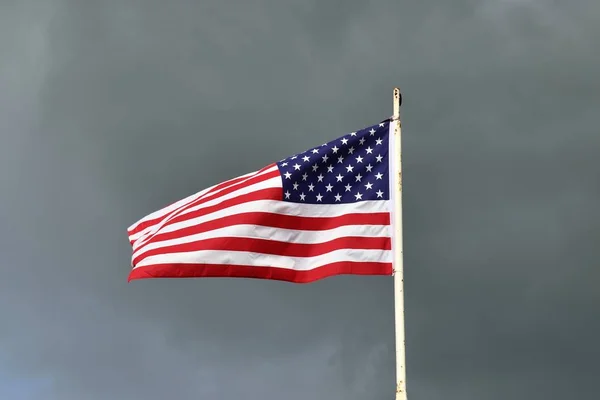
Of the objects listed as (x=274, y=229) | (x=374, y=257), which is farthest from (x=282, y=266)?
(x=374, y=257)

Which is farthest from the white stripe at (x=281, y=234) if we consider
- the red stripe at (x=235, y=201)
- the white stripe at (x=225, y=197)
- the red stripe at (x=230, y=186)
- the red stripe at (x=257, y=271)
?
the red stripe at (x=230, y=186)

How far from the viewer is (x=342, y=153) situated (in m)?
22.6

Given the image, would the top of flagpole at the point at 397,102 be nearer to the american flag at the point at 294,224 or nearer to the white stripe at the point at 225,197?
the american flag at the point at 294,224

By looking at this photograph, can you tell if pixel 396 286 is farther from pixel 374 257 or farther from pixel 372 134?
pixel 372 134

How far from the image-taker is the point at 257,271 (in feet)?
70.7

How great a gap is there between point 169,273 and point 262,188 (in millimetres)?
3510

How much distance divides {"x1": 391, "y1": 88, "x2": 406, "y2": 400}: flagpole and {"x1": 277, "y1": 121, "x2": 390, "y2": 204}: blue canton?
0.56m

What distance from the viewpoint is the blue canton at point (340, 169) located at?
22281mm

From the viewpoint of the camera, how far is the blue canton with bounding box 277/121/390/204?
22.3 metres

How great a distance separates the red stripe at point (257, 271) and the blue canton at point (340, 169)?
2.01 metres

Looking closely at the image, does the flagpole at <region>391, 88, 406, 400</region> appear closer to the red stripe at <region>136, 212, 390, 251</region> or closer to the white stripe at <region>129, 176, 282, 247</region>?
the red stripe at <region>136, 212, 390, 251</region>

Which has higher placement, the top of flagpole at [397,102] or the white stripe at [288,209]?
the top of flagpole at [397,102]

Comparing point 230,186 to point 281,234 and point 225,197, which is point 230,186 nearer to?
point 225,197

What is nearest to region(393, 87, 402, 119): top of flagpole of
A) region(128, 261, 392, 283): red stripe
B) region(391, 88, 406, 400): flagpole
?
region(391, 88, 406, 400): flagpole
